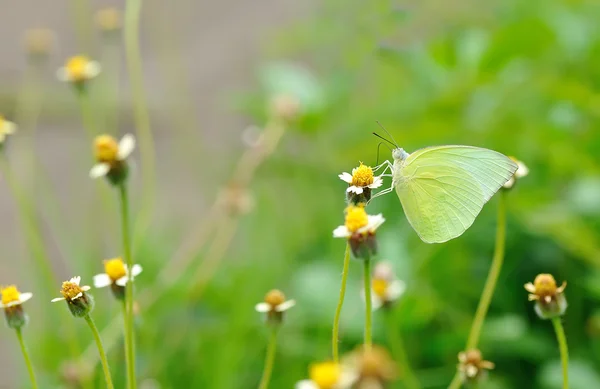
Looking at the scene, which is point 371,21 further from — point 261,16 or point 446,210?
point 261,16

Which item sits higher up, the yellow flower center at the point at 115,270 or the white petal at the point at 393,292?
the yellow flower center at the point at 115,270

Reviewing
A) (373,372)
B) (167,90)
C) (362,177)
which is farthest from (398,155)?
(167,90)

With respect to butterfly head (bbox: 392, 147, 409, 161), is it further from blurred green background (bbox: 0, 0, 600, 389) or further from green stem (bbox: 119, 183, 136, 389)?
green stem (bbox: 119, 183, 136, 389)

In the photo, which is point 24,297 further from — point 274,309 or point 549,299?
point 549,299

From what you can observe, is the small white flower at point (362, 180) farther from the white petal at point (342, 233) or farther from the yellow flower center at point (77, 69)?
the yellow flower center at point (77, 69)

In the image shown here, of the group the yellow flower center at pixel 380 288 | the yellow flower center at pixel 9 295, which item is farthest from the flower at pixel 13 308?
the yellow flower center at pixel 380 288
